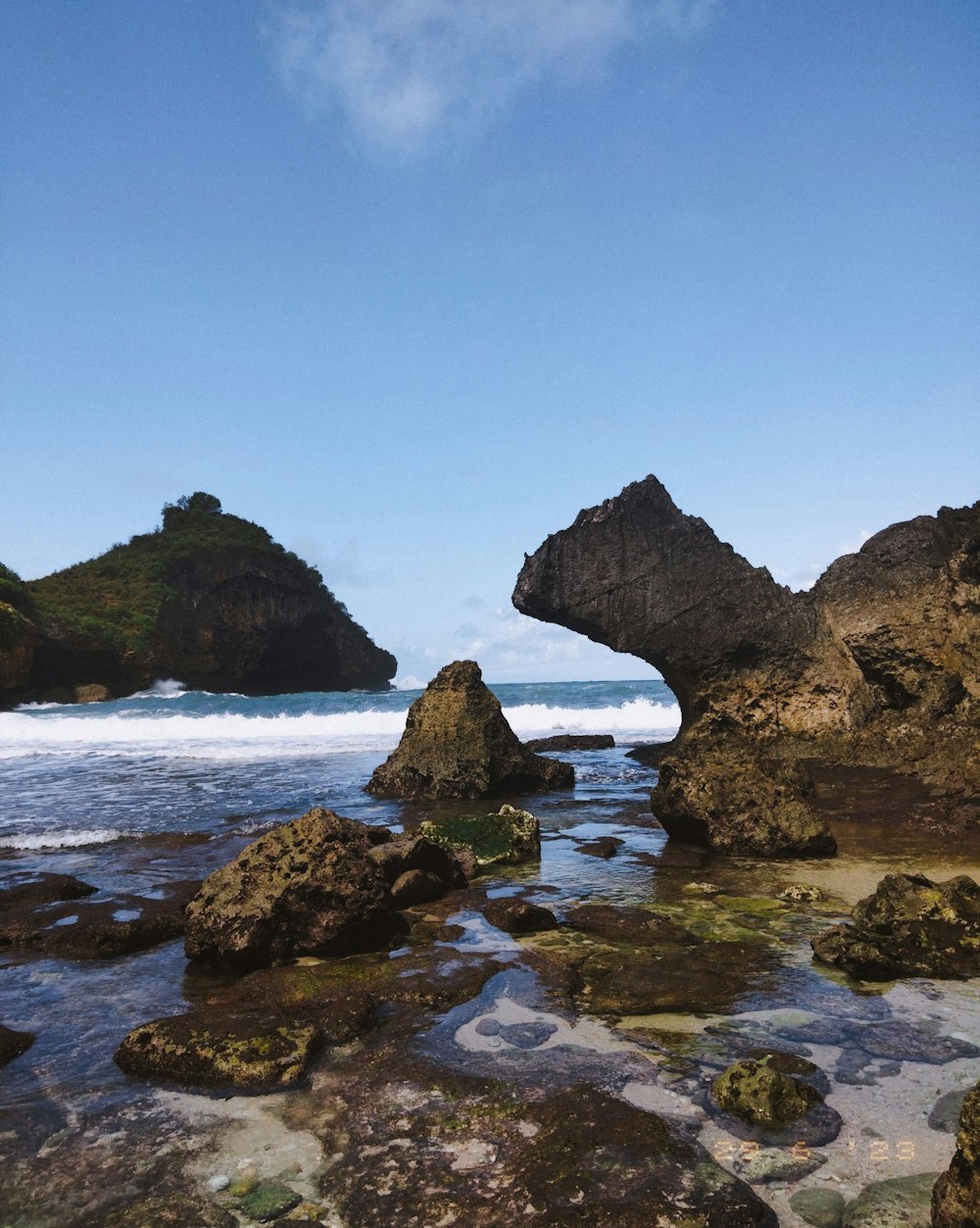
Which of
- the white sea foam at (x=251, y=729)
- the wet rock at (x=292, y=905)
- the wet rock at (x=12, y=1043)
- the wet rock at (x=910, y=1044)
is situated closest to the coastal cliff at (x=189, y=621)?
the white sea foam at (x=251, y=729)

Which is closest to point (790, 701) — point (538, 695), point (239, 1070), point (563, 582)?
point (563, 582)

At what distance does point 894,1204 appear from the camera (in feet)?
7.97

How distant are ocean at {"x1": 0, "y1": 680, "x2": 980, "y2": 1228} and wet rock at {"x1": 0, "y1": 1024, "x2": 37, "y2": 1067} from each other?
51mm

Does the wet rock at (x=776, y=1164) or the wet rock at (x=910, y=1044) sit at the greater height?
the wet rock at (x=910, y=1044)

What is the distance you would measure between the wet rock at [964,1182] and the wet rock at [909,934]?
7.79 feet

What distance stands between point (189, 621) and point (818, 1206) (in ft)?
188

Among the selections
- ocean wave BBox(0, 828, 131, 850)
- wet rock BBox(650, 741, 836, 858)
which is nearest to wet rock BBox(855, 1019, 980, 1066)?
wet rock BBox(650, 741, 836, 858)

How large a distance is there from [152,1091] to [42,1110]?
1.35 ft

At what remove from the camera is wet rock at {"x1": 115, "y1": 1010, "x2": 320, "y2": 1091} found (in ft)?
11.2

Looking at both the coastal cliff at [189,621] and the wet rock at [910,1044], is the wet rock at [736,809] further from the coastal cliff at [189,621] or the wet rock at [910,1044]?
the coastal cliff at [189,621]

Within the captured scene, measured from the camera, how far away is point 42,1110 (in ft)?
10.5

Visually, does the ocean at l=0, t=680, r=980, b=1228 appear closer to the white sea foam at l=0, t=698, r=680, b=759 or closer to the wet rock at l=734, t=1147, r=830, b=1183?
the wet rock at l=734, t=1147, r=830, b=1183

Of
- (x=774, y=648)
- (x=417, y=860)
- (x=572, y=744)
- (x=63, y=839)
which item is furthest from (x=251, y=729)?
(x=417, y=860)

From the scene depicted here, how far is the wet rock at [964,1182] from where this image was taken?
2174 mm
